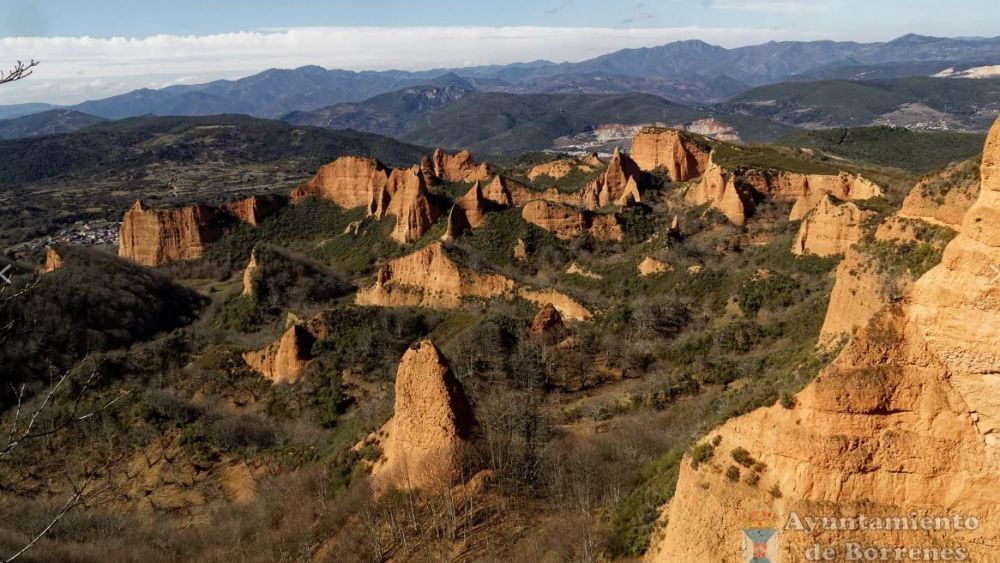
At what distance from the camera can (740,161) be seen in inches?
2611

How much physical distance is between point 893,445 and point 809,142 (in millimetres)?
122460

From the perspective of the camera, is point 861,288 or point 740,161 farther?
point 740,161

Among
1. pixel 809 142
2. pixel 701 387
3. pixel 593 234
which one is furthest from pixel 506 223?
pixel 809 142

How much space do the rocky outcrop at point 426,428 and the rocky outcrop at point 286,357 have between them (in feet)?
63.2

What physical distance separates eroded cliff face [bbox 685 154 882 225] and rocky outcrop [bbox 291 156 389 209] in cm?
4000

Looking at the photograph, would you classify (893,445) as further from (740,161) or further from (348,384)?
(740,161)

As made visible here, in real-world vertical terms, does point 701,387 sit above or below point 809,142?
below

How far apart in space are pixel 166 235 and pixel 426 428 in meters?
68.3

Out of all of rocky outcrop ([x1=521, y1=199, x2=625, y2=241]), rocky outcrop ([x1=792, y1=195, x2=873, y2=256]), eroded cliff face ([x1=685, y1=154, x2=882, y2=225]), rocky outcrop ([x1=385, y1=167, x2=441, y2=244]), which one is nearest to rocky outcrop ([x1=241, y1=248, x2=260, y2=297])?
rocky outcrop ([x1=385, y1=167, x2=441, y2=244])

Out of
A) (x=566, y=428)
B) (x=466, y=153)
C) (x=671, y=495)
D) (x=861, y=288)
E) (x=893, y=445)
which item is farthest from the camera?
(x=466, y=153)

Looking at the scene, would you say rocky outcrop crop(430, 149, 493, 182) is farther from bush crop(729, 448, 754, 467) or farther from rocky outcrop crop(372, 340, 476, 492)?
bush crop(729, 448, 754, 467)

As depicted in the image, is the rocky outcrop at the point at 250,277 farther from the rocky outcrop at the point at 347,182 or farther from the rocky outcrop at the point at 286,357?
the rocky outcrop at the point at 347,182

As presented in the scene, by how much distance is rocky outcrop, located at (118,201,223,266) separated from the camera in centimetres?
7725

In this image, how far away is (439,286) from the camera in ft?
169
